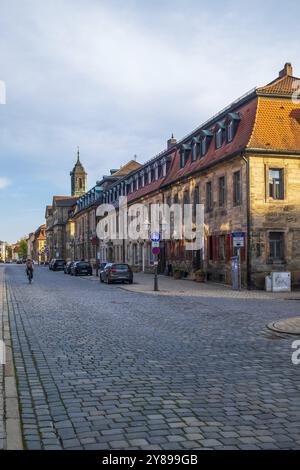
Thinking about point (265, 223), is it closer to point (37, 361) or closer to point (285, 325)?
point (285, 325)

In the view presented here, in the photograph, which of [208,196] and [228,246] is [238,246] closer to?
[228,246]

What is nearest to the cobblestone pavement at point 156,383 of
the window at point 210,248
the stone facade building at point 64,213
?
the window at point 210,248

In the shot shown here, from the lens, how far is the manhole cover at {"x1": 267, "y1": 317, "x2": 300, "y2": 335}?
11.4m

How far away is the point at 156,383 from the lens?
23.2 ft

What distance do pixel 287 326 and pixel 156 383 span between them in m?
5.84

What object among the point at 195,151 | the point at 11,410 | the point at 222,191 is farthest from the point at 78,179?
the point at 11,410

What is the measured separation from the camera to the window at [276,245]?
88.3 ft

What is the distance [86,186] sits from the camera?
124m

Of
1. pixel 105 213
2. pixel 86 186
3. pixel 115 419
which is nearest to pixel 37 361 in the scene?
pixel 115 419

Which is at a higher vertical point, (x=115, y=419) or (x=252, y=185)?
(x=252, y=185)

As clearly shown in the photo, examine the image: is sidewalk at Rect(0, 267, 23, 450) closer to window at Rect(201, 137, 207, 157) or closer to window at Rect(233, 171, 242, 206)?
window at Rect(233, 171, 242, 206)

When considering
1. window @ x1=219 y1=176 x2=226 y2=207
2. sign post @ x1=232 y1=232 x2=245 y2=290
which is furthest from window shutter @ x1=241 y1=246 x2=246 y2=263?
window @ x1=219 y1=176 x2=226 y2=207

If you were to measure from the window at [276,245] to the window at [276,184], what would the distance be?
1900 mm

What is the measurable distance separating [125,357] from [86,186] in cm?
11698
